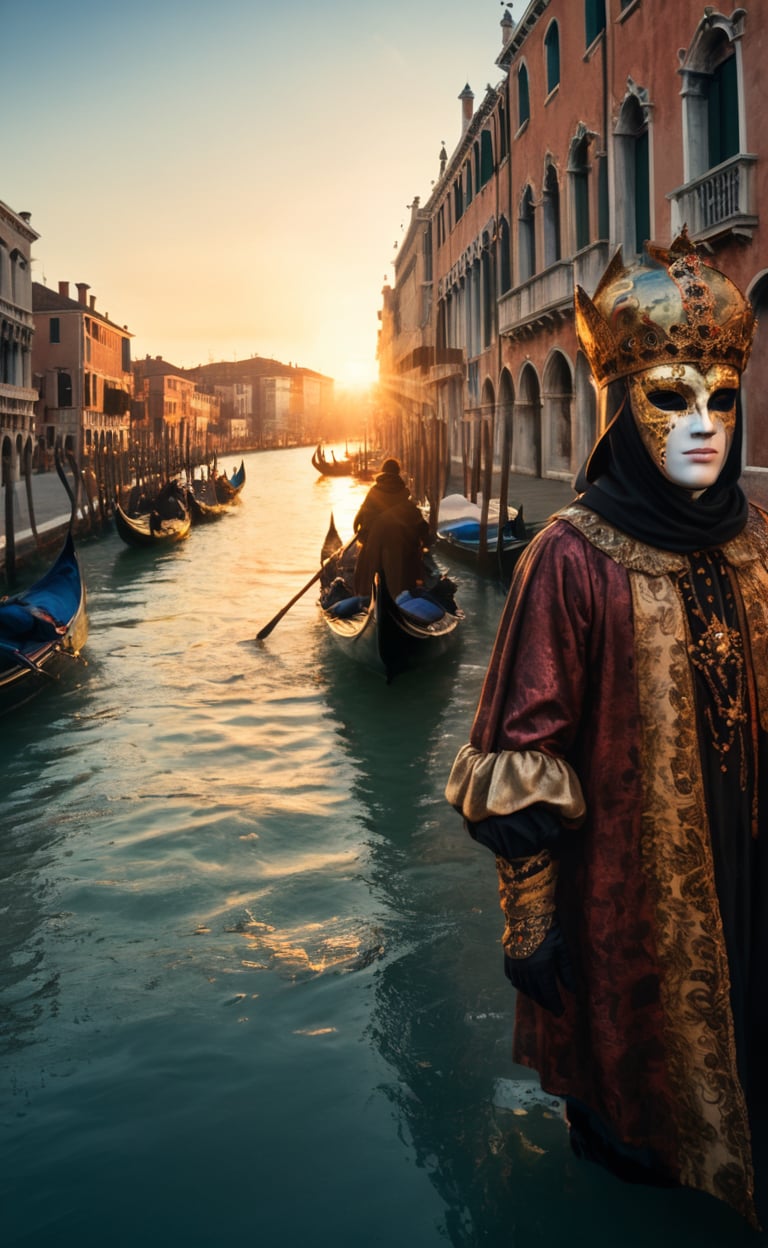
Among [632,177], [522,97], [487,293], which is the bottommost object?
[632,177]

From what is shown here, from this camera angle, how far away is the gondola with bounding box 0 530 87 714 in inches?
255

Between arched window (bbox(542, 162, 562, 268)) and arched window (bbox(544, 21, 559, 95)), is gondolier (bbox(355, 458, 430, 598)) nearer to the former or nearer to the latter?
arched window (bbox(542, 162, 562, 268))

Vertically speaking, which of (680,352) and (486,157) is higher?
(486,157)

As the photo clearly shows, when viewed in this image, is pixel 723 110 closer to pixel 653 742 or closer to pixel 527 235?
pixel 527 235

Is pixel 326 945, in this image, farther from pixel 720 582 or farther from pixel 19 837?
pixel 720 582

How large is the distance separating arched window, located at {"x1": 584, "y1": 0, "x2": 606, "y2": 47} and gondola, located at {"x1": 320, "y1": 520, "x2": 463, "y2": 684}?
26.6 ft

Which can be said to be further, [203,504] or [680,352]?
[203,504]

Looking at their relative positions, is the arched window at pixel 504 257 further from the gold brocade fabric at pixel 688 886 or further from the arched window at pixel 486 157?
the gold brocade fabric at pixel 688 886

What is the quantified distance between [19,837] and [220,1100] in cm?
232

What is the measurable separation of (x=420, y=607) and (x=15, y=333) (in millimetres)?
21690

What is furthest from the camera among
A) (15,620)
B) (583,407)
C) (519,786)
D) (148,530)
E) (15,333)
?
(15,333)

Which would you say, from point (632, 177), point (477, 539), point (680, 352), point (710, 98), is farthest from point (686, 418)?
point (632, 177)

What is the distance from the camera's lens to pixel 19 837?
15.0 ft

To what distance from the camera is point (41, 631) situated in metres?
7.01
